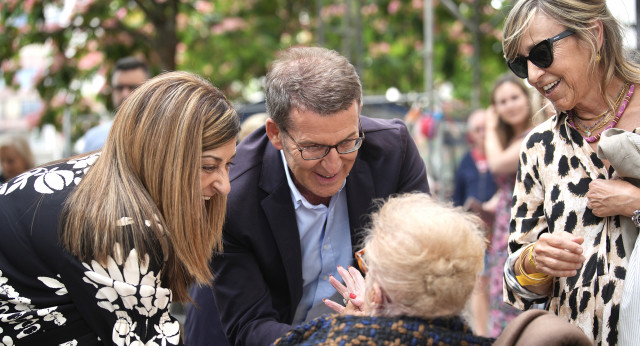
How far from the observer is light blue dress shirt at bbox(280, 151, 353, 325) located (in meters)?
2.83

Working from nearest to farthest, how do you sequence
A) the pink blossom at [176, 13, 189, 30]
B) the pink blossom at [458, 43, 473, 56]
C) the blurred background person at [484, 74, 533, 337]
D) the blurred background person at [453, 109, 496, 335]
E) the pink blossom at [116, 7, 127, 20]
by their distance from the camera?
the blurred background person at [484, 74, 533, 337]
the blurred background person at [453, 109, 496, 335]
the pink blossom at [116, 7, 127, 20]
the pink blossom at [176, 13, 189, 30]
the pink blossom at [458, 43, 473, 56]

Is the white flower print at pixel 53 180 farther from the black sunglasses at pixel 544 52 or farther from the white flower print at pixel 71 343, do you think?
the black sunglasses at pixel 544 52

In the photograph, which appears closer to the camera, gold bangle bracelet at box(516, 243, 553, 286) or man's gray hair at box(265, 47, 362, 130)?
gold bangle bracelet at box(516, 243, 553, 286)

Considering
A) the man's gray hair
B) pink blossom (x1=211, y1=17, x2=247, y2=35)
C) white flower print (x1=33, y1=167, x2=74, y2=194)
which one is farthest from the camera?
pink blossom (x1=211, y1=17, x2=247, y2=35)

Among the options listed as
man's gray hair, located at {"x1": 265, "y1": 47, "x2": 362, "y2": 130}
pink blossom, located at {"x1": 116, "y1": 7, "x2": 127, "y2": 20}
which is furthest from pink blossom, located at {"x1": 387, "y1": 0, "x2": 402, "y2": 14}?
man's gray hair, located at {"x1": 265, "y1": 47, "x2": 362, "y2": 130}

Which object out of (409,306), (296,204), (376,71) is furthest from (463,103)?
(409,306)

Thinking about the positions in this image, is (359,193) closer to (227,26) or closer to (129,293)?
(129,293)

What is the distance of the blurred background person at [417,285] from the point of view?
1827 mm

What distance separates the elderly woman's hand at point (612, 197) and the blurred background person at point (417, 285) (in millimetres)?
463

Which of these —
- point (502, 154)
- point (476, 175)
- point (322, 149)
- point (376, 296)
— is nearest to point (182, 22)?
point (476, 175)

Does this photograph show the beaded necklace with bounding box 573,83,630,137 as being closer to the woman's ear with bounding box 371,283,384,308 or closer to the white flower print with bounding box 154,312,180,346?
the woman's ear with bounding box 371,283,384,308

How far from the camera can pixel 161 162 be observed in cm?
220

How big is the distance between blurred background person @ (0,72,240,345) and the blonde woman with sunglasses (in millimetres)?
1143

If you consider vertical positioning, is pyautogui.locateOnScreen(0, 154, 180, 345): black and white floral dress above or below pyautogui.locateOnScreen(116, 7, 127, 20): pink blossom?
below
